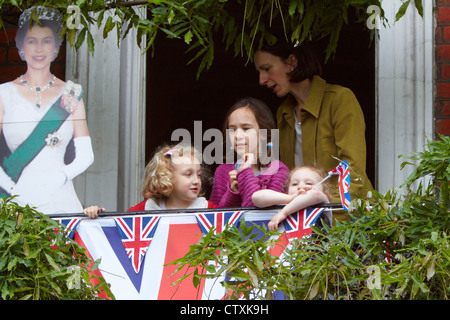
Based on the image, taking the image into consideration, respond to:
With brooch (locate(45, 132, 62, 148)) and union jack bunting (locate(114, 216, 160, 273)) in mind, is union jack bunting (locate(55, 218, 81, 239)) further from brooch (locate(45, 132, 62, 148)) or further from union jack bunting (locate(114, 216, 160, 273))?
brooch (locate(45, 132, 62, 148))

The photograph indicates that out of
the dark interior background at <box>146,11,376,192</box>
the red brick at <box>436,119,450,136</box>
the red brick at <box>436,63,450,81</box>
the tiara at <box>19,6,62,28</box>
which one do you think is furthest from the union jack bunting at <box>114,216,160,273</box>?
the dark interior background at <box>146,11,376,192</box>

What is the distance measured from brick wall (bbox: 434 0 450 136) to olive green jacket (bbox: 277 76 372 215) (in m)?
0.60

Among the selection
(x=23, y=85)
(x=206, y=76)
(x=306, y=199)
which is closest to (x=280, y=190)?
(x=306, y=199)

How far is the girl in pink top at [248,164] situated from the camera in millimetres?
5156

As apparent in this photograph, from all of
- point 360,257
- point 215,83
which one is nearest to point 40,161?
point 360,257

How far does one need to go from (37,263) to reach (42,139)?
125 centimetres

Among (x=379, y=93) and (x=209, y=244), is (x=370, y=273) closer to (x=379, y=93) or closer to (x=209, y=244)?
(x=209, y=244)

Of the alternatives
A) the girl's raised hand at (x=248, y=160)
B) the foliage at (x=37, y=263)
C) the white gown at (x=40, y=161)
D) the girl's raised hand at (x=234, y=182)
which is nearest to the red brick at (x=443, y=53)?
the girl's raised hand at (x=248, y=160)

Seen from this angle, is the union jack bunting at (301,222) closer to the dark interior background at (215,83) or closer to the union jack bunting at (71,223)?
the union jack bunting at (71,223)

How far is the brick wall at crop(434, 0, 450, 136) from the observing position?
5941mm

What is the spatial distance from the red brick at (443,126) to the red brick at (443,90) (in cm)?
14

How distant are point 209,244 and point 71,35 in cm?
184

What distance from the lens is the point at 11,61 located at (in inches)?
250

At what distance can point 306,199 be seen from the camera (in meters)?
4.79
